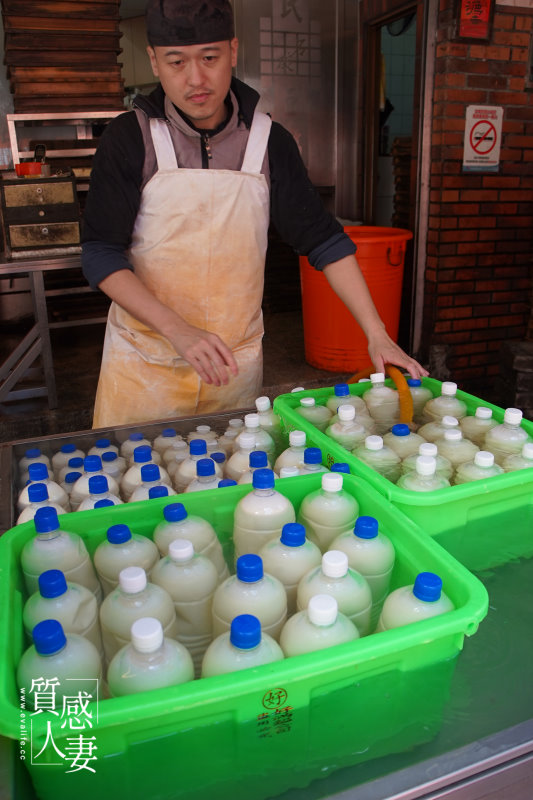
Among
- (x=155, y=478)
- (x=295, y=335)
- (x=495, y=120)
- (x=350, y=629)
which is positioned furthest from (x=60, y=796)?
(x=295, y=335)

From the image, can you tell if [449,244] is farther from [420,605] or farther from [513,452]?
[420,605]

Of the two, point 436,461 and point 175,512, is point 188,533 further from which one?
point 436,461

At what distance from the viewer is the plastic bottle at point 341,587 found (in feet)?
3.16

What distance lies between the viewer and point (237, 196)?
2078 mm

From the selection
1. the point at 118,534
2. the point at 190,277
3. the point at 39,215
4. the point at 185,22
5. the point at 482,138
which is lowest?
the point at 118,534

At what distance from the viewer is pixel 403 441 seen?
160cm

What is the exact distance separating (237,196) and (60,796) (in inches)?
68.5

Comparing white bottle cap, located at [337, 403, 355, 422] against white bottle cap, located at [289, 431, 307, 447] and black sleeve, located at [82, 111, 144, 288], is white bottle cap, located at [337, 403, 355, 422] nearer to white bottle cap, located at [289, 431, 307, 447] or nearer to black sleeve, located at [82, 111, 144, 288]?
white bottle cap, located at [289, 431, 307, 447]

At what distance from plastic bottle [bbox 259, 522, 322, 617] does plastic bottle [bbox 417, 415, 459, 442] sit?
68cm

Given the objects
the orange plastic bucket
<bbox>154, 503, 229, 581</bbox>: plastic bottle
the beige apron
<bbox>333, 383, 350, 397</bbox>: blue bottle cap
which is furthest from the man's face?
the orange plastic bucket

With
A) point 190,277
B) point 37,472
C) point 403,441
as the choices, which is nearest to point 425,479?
point 403,441

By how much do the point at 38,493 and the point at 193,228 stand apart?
1.11 m

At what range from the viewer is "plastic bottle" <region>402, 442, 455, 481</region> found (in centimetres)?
141

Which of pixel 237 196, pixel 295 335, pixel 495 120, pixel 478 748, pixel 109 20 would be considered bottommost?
pixel 295 335
